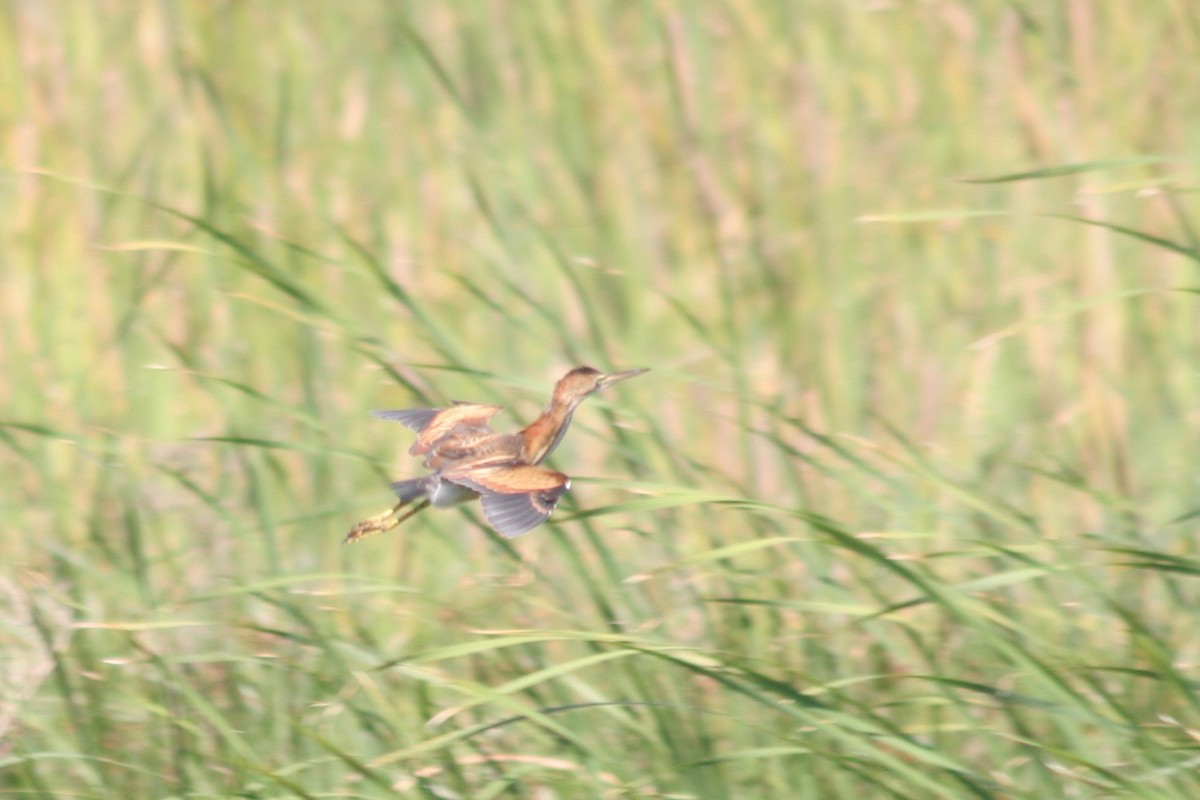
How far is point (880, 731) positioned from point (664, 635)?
0.71 m

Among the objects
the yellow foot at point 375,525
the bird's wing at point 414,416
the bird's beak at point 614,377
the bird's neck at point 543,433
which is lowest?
the yellow foot at point 375,525

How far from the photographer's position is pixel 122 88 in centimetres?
371

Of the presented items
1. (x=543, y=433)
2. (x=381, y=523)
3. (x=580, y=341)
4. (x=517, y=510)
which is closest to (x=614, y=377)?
(x=543, y=433)

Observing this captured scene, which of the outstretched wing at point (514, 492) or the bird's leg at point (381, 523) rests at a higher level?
the outstretched wing at point (514, 492)

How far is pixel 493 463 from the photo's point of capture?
1.86m

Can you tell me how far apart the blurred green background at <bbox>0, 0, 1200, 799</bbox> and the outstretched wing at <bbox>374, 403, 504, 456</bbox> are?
165 millimetres

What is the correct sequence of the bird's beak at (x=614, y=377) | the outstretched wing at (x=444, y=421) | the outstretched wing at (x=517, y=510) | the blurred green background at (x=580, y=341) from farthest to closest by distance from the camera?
Result: the blurred green background at (x=580, y=341), the outstretched wing at (x=444, y=421), the bird's beak at (x=614, y=377), the outstretched wing at (x=517, y=510)

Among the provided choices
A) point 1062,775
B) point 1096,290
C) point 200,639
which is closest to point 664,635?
point 1062,775

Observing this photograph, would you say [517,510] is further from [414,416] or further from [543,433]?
[414,416]

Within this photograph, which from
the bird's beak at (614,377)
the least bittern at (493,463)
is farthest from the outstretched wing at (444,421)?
the bird's beak at (614,377)

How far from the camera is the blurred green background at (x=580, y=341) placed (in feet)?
7.70

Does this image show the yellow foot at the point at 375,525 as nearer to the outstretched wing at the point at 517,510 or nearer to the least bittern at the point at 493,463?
the least bittern at the point at 493,463

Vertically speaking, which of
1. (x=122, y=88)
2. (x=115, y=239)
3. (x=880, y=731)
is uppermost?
(x=122, y=88)

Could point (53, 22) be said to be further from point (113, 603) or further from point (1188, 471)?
point (1188, 471)
